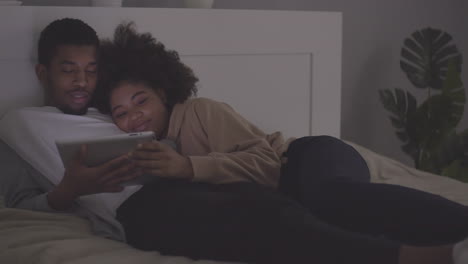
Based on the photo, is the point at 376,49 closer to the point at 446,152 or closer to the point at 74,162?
the point at 446,152

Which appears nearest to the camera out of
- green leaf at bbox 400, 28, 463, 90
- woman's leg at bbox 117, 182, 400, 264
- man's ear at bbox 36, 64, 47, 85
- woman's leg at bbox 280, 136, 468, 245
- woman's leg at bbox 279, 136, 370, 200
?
woman's leg at bbox 117, 182, 400, 264

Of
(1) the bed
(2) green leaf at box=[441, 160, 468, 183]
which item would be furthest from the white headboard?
(2) green leaf at box=[441, 160, 468, 183]

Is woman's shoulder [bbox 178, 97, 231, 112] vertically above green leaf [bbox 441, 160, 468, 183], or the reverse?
woman's shoulder [bbox 178, 97, 231, 112]

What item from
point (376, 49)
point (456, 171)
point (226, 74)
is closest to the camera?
point (226, 74)

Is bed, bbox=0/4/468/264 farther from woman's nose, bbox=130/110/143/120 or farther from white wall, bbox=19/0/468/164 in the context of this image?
white wall, bbox=19/0/468/164

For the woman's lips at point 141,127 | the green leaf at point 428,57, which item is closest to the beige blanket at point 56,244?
the woman's lips at point 141,127

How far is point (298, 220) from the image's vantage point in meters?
0.94

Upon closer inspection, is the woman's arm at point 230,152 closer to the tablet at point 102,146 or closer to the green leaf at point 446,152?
the tablet at point 102,146

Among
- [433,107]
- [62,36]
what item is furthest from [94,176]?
[433,107]

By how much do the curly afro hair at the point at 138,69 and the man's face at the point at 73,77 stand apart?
0.10 ft

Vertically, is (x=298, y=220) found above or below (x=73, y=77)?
below

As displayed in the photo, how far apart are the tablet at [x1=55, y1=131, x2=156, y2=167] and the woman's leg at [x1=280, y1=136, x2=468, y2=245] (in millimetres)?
333

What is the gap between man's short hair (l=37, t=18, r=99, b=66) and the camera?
4.67 feet

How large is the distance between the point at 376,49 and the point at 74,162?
1766 mm
